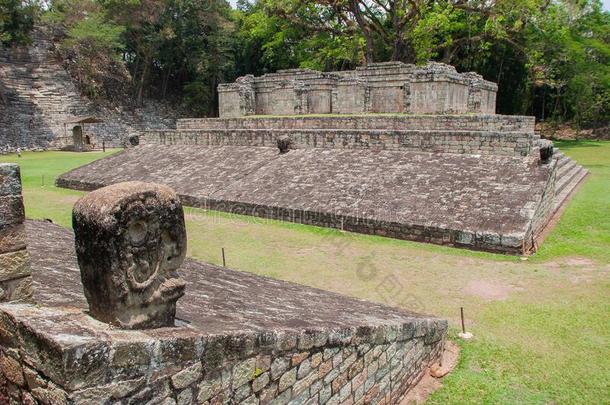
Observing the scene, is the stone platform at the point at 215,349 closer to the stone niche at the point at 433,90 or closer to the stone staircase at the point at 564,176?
the stone staircase at the point at 564,176

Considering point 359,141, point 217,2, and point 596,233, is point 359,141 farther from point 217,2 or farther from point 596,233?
point 217,2

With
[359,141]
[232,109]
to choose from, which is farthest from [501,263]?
[232,109]

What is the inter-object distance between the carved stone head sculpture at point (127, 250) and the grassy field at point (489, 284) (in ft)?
12.7

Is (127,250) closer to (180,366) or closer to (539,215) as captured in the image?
(180,366)

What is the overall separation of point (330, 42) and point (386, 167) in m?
23.9

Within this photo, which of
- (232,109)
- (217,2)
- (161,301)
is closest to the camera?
(161,301)

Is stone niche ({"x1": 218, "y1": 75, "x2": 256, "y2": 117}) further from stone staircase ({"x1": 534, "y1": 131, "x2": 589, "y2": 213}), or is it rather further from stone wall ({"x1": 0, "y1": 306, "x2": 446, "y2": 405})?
stone wall ({"x1": 0, "y1": 306, "x2": 446, "y2": 405})

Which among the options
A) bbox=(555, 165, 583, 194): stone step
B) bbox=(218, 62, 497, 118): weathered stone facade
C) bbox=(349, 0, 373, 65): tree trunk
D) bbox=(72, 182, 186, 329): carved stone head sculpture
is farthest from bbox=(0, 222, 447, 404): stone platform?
bbox=(349, 0, 373, 65): tree trunk

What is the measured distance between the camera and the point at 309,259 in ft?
34.2

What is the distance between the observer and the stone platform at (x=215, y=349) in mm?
2457

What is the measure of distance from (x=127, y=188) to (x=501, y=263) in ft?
28.8

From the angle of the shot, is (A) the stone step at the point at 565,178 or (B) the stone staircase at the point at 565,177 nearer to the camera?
(B) the stone staircase at the point at 565,177

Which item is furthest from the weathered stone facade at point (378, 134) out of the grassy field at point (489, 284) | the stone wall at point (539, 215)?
the grassy field at point (489, 284)

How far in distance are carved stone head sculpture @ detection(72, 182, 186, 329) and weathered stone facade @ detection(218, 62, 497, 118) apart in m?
21.1
